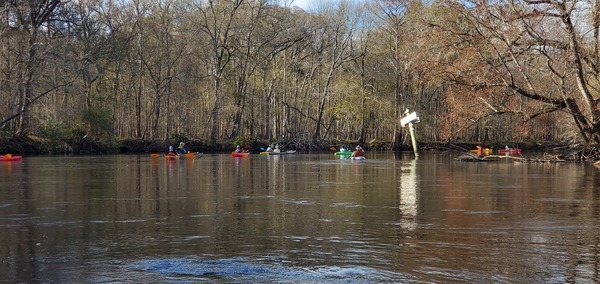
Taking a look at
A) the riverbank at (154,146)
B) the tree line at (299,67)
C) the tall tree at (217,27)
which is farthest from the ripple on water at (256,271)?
the tall tree at (217,27)

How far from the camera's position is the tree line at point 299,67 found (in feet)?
108

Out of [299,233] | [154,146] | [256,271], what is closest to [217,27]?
[154,146]

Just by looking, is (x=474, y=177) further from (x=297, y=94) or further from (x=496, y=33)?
(x=297, y=94)

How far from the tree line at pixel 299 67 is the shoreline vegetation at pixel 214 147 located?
0.94m

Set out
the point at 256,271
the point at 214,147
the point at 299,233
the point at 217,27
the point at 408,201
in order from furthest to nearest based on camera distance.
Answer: the point at 217,27 → the point at 214,147 → the point at 408,201 → the point at 299,233 → the point at 256,271

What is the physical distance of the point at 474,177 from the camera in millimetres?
29219

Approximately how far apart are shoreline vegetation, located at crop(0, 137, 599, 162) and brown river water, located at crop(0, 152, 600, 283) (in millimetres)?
21053

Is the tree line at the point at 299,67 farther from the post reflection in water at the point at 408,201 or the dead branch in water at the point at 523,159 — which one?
the post reflection in water at the point at 408,201

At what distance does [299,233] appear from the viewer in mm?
13438

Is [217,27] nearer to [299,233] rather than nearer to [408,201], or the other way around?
[408,201]

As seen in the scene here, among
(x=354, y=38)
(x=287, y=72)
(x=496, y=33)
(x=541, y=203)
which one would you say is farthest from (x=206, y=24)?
(x=541, y=203)

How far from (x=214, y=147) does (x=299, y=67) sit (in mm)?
18482

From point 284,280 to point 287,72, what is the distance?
70.8 metres

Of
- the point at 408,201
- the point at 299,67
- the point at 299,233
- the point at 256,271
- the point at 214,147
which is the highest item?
the point at 299,67
